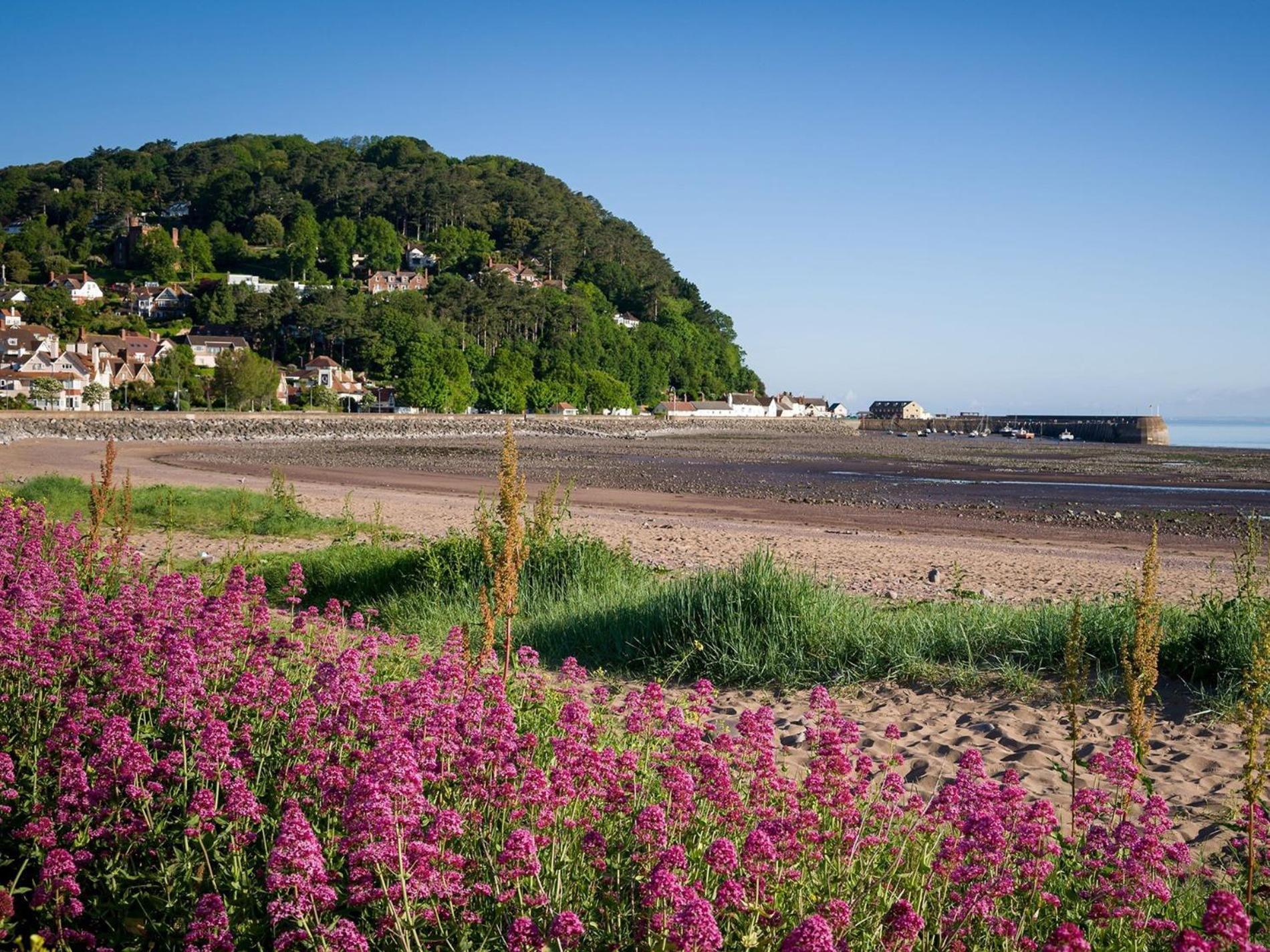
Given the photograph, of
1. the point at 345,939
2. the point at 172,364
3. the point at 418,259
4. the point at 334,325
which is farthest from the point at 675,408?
the point at 345,939

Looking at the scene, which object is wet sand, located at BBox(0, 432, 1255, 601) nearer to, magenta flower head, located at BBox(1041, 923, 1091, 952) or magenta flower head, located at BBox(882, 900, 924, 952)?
magenta flower head, located at BBox(882, 900, 924, 952)

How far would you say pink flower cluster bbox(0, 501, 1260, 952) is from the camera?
277 centimetres

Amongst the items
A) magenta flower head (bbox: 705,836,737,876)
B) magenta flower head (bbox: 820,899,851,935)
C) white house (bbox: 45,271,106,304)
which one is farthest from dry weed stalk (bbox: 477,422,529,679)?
white house (bbox: 45,271,106,304)

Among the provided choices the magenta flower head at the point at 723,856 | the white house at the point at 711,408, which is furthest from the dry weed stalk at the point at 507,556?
the white house at the point at 711,408

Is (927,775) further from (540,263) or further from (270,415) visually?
(540,263)

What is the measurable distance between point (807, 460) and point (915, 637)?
49.4 metres

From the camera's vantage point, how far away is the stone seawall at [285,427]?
66125 millimetres

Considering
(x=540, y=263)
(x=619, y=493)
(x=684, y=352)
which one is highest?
(x=540, y=263)

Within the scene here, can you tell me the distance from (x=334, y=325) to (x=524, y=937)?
13463cm

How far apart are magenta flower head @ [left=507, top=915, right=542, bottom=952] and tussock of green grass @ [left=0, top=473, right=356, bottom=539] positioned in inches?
561

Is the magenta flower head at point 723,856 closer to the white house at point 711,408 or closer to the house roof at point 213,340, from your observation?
the house roof at point 213,340

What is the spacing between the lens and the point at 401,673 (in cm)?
606

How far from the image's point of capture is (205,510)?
19312 mm

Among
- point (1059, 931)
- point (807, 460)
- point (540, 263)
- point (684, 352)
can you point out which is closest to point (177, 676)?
point (1059, 931)
